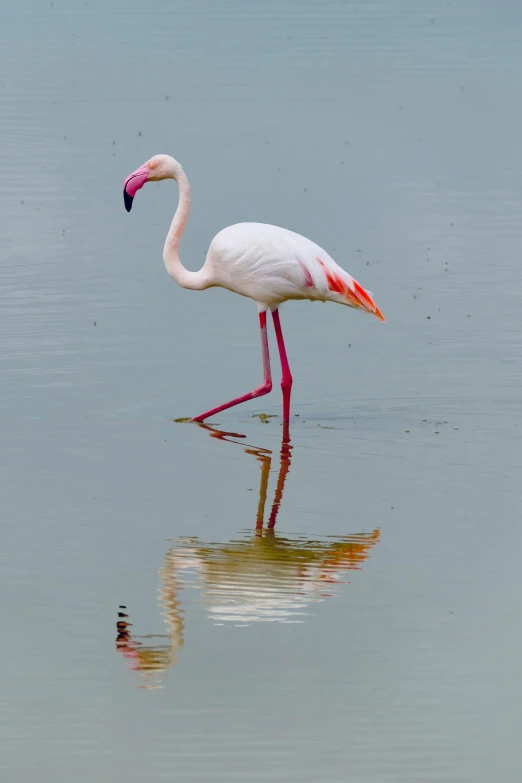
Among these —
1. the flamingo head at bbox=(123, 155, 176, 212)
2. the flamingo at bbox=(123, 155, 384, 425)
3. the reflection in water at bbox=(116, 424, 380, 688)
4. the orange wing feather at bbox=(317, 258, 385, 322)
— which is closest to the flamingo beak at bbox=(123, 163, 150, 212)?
the flamingo head at bbox=(123, 155, 176, 212)

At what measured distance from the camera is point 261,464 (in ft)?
31.2

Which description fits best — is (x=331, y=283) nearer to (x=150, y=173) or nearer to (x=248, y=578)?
(x=150, y=173)

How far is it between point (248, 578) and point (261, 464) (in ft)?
7.06

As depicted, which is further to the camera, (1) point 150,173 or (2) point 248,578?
(1) point 150,173

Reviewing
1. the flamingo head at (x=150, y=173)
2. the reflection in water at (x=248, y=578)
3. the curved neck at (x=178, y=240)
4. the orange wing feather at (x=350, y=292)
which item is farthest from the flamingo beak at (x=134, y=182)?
the reflection in water at (x=248, y=578)

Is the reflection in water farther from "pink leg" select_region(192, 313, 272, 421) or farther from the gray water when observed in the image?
"pink leg" select_region(192, 313, 272, 421)

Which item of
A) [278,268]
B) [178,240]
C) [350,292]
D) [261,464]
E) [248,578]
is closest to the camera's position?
→ [248,578]

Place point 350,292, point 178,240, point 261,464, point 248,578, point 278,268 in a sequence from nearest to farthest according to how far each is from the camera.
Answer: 1. point 248,578
2. point 261,464
3. point 278,268
4. point 350,292
5. point 178,240

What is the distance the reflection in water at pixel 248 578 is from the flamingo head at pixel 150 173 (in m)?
3.25

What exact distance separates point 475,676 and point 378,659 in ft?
1.35

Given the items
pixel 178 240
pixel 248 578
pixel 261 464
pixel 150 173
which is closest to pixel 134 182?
pixel 150 173

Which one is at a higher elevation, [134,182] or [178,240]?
[134,182]

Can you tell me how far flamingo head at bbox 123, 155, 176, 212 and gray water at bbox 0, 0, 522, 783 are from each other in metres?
1.32

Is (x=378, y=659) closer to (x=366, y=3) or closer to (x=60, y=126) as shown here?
(x=60, y=126)
